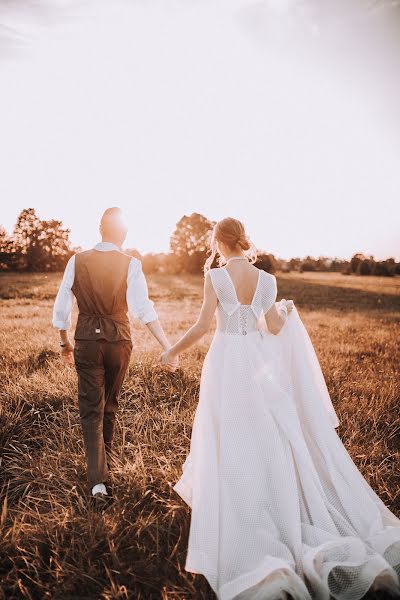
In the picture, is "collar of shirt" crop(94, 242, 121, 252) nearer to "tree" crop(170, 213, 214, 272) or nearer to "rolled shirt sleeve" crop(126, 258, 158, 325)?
"rolled shirt sleeve" crop(126, 258, 158, 325)

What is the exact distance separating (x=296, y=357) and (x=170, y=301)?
55.9 feet

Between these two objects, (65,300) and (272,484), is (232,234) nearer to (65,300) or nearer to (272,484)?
(65,300)

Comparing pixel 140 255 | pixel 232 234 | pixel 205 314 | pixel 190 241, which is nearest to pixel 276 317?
pixel 205 314

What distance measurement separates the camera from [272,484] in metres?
3.22

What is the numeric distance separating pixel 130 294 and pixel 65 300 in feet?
2.22

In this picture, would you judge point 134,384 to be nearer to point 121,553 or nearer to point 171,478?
point 171,478

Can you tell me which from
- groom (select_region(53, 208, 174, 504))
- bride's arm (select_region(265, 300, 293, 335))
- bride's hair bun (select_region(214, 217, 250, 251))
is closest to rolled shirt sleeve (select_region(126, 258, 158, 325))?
groom (select_region(53, 208, 174, 504))

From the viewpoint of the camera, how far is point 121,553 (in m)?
3.11

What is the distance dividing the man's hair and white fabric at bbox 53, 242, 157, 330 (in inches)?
4.5

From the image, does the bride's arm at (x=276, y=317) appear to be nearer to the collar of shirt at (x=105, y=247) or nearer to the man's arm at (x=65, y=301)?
the collar of shirt at (x=105, y=247)

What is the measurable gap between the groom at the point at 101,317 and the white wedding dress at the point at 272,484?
91cm

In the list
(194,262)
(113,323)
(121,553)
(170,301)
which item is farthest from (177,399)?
(194,262)

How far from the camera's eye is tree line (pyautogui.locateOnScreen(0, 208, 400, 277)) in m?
42.7

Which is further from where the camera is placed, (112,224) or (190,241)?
(190,241)
